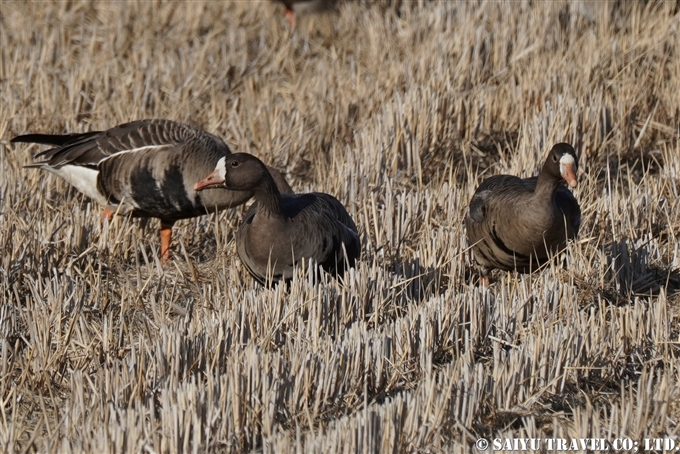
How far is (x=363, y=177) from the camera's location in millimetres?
7453

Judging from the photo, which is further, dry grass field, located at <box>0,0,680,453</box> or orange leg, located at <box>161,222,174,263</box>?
orange leg, located at <box>161,222,174,263</box>

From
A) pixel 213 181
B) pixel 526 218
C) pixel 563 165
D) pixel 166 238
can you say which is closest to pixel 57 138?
pixel 166 238

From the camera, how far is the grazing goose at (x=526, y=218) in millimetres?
5816

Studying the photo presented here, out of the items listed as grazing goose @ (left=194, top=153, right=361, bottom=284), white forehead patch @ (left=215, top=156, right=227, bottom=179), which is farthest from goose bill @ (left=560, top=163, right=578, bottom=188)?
white forehead patch @ (left=215, top=156, right=227, bottom=179)

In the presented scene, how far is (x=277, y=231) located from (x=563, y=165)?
166cm

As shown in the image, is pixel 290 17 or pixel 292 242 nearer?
pixel 292 242

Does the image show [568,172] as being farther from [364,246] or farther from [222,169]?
[222,169]

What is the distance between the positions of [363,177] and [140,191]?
1642 millimetres

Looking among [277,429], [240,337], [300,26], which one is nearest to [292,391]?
[277,429]

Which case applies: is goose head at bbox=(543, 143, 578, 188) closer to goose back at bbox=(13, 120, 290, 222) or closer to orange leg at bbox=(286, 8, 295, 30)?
goose back at bbox=(13, 120, 290, 222)

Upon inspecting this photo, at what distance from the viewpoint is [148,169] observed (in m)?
6.91

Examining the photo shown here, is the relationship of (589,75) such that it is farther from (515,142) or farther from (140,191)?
(140,191)

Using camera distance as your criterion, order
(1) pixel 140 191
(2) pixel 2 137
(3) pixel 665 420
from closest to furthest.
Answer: (3) pixel 665 420 < (1) pixel 140 191 < (2) pixel 2 137

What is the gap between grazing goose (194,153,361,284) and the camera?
5734 millimetres
